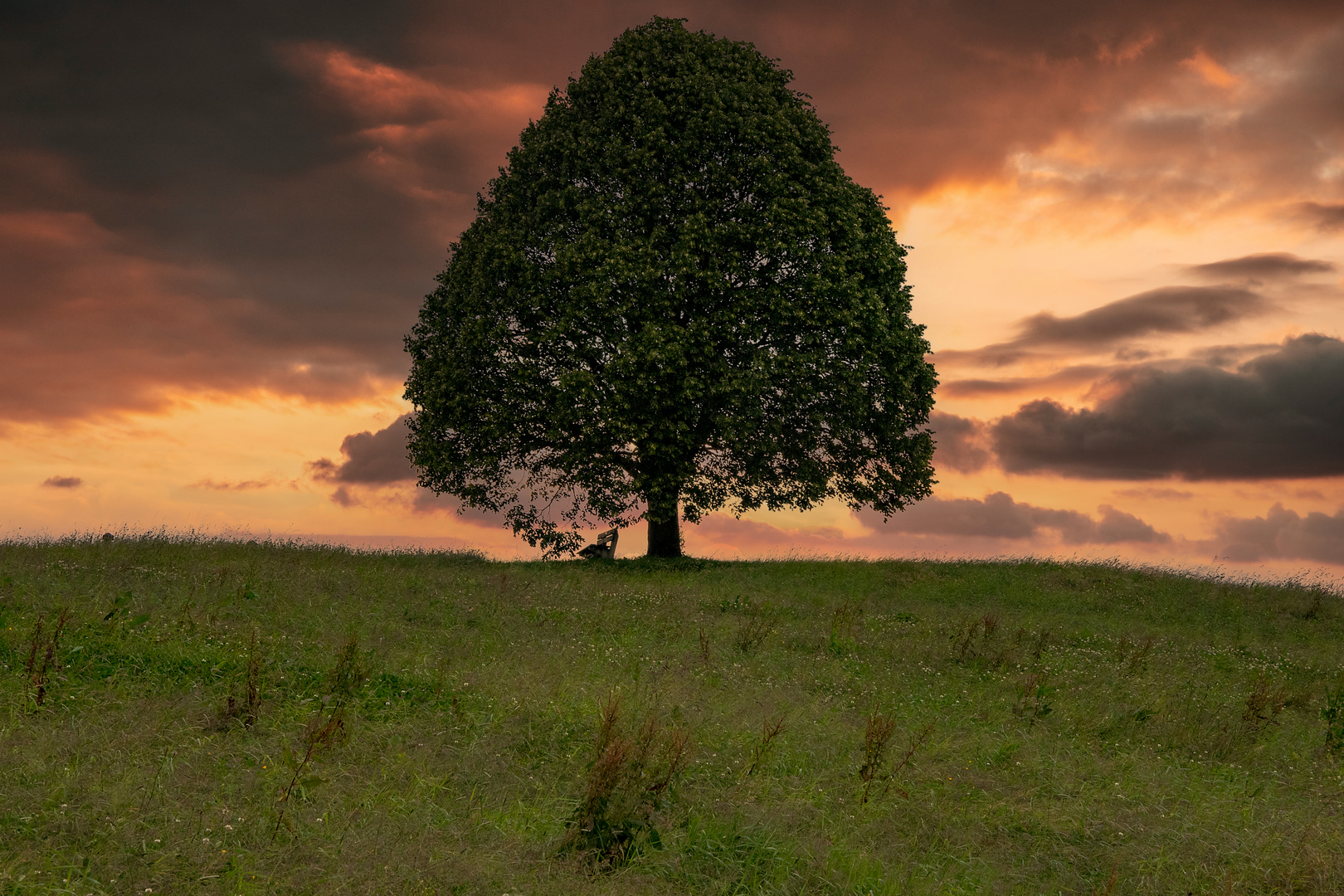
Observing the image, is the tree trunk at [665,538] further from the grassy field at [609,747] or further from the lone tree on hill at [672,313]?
the grassy field at [609,747]

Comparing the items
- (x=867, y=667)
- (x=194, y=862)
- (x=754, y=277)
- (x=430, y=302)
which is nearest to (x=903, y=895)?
(x=194, y=862)

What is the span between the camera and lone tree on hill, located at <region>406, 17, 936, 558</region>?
21906 millimetres

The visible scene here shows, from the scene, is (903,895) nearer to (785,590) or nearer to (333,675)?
(333,675)

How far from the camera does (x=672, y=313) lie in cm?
2255

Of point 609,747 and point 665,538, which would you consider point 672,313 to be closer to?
point 665,538

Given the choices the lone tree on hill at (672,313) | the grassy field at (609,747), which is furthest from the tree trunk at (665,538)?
the grassy field at (609,747)

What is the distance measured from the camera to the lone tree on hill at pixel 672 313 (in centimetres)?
2191

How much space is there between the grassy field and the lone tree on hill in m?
6.12

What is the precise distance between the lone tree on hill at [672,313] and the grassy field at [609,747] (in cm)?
612

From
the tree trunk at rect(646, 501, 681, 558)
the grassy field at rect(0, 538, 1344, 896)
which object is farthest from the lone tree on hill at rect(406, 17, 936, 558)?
the grassy field at rect(0, 538, 1344, 896)

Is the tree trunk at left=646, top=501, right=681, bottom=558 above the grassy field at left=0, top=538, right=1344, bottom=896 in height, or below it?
above

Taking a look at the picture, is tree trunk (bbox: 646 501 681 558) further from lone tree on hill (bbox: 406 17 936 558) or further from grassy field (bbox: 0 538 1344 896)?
grassy field (bbox: 0 538 1344 896)

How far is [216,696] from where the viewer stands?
966cm

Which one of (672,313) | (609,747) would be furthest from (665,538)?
(609,747)
